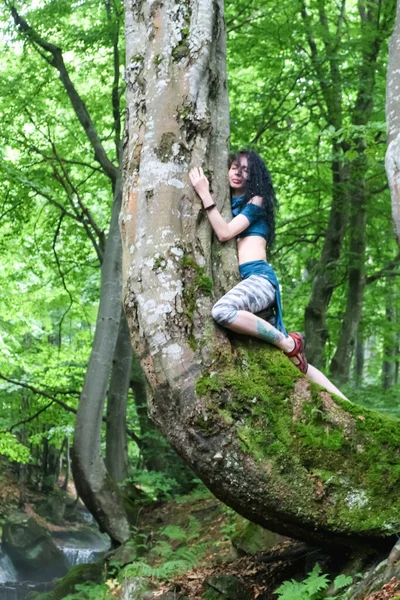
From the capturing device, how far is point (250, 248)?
15.2 ft

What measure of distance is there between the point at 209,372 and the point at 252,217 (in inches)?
46.2

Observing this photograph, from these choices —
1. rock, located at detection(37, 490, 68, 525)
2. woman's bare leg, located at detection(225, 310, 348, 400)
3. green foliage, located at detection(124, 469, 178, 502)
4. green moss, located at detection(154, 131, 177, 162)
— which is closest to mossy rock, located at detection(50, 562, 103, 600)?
green foliage, located at detection(124, 469, 178, 502)

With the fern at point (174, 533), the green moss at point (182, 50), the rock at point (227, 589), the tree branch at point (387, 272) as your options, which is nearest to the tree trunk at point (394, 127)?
the green moss at point (182, 50)

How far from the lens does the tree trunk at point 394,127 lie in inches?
169

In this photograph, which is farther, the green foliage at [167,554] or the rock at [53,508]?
the rock at [53,508]

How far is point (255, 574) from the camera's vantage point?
5.31 metres

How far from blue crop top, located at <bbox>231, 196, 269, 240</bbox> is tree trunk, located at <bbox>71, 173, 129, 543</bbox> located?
5.41 metres

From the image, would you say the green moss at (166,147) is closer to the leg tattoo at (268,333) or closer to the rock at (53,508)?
the leg tattoo at (268,333)

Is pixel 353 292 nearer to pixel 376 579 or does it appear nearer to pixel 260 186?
pixel 260 186

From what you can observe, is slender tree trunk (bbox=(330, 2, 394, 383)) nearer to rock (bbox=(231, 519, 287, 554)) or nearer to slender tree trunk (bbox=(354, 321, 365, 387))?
slender tree trunk (bbox=(354, 321, 365, 387))

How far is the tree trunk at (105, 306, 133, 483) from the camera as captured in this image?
34.4ft

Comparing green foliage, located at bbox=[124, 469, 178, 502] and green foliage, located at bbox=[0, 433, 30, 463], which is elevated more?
green foliage, located at bbox=[0, 433, 30, 463]

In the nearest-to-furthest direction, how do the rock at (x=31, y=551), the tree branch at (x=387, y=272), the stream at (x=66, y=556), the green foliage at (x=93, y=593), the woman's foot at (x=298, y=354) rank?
the woman's foot at (x=298, y=354)
the green foliage at (x=93, y=593)
the tree branch at (x=387, y=272)
the stream at (x=66, y=556)
the rock at (x=31, y=551)

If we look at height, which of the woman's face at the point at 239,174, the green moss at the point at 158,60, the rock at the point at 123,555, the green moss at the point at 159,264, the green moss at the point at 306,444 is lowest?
the rock at the point at 123,555
